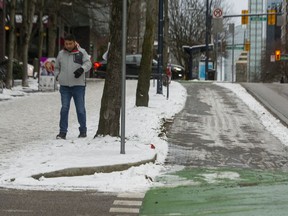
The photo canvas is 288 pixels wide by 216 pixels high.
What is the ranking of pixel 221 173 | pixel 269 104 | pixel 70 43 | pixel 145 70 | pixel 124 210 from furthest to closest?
pixel 269 104 → pixel 145 70 → pixel 70 43 → pixel 221 173 → pixel 124 210

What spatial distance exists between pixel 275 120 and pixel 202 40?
38.0 meters

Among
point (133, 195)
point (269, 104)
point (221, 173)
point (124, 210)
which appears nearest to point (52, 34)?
point (269, 104)

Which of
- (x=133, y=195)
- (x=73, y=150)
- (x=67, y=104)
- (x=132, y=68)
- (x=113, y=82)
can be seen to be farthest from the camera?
(x=132, y=68)

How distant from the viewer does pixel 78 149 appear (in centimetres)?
875

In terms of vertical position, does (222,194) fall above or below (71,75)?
below

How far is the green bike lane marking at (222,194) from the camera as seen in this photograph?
5949mm

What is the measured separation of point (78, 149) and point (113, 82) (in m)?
1.34

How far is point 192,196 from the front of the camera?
663cm

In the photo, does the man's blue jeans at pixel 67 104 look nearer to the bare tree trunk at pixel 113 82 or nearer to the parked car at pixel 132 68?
the bare tree trunk at pixel 113 82

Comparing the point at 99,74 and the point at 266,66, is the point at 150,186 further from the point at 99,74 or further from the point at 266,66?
the point at 266,66

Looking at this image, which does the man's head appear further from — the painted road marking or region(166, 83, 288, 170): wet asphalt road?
the painted road marking

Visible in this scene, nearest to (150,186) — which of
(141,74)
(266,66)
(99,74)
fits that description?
(141,74)

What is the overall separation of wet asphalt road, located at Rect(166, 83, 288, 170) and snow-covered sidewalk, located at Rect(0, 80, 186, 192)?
38 centimetres

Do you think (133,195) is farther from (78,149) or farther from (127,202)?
(78,149)
